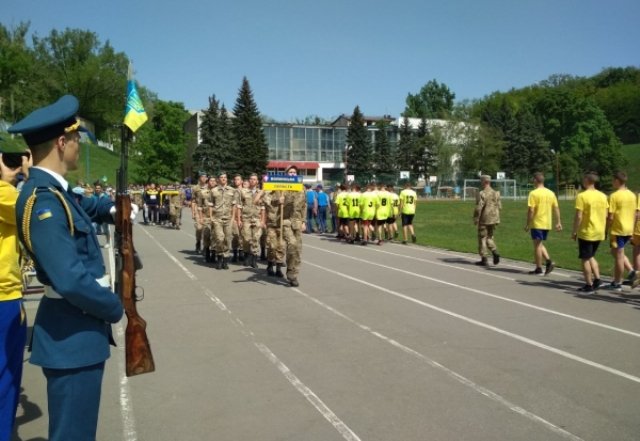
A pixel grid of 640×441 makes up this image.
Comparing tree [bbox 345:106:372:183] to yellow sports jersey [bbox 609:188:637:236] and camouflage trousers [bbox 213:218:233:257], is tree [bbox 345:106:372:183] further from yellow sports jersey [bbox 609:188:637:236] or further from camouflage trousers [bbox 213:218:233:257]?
yellow sports jersey [bbox 609:188:637:236]

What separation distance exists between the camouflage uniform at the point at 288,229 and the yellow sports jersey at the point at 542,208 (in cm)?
520

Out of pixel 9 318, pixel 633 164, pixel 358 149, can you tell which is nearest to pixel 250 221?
pixel 9 318

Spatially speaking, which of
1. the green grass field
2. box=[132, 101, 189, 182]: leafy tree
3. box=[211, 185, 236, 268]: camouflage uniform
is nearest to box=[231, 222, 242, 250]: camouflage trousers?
box=[211, 185, 236, 268]: camouflage uniform

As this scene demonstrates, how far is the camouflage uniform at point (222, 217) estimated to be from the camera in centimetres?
1326

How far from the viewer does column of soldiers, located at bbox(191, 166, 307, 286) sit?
10945mm

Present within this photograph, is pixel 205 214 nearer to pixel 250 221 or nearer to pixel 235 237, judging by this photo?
pixel 235 237

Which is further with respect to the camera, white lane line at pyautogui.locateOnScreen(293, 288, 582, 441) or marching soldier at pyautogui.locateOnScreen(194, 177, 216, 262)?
marching soldier at pyautogui.locateOnScreen(194, 177, 216, 262)

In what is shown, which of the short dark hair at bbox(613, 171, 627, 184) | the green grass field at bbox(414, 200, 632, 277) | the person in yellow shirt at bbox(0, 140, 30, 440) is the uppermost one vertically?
the short dark hair at bbox(613, 171, 627, 184)

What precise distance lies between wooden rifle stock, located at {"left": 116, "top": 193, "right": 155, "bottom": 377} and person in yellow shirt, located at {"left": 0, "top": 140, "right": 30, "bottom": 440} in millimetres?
732

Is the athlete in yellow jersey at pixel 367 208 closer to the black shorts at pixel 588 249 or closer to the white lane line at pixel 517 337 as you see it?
the white lane line at pixel 517 337

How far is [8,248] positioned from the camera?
3.65 m

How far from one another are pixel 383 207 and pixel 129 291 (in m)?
16.1

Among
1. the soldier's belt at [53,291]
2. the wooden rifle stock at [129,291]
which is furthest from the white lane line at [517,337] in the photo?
the soldier's belt at [53,291]

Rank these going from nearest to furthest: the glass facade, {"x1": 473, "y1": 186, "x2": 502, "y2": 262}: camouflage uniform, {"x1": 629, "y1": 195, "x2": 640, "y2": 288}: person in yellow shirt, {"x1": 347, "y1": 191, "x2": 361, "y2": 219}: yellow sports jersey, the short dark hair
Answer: {"x1": 629, "y1": 195, "x2": 640, "y2": 288}: person in yellow shirt, the short dark hair, {"x1": 473, "y1": 186, "x2": 502, "y2": 262}: camouflage uniform, {"x1": 347, "y1": 191, "x2": 361, "y2": 219}: yellow sports jersey, the glass facade
